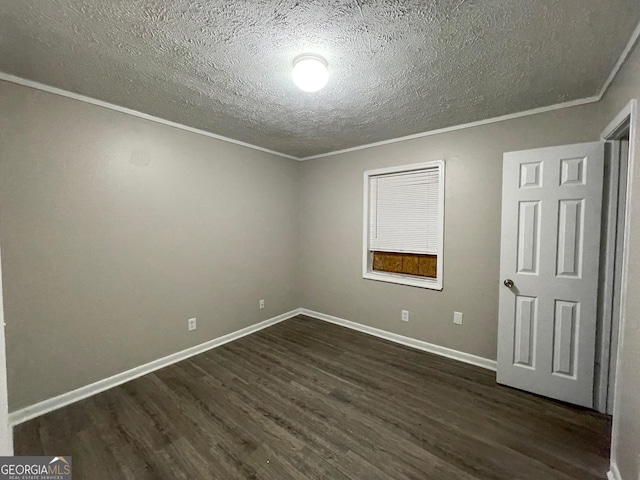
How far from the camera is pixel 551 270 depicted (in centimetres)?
226

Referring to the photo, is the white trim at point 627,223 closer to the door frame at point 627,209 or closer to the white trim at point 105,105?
the door frame at point 627,209

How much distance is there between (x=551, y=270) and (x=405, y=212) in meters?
1.51

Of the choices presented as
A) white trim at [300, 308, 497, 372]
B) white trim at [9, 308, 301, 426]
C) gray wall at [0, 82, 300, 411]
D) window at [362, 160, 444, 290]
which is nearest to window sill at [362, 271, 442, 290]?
window at [362, 160, 444, 290]

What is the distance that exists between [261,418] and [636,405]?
2.20 metres

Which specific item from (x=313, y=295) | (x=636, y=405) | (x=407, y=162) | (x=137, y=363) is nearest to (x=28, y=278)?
(x=137, y=363)

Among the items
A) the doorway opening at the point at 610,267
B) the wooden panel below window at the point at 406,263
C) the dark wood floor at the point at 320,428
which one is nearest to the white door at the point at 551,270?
the doorway opening at the point at 610,267

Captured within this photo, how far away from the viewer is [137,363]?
8.54 feet

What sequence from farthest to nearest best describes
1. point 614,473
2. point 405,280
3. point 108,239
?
point 405,280
point 108,239
point 614,473

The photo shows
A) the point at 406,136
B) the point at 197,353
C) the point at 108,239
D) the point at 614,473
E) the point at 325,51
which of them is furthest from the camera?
the point at 406,136

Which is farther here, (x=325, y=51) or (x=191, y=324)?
(x=191, y=324)

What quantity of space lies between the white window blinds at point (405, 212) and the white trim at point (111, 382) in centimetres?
216

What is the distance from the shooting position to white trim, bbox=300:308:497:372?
279 cm

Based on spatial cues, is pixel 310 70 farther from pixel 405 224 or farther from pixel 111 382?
pixel 111 382

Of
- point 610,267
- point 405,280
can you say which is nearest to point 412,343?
point 405,280
